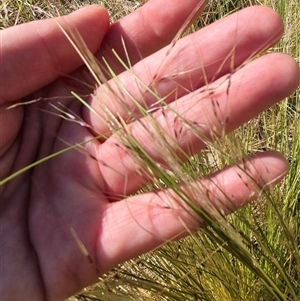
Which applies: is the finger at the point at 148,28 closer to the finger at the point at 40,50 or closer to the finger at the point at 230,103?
the finger at the point at 40,50

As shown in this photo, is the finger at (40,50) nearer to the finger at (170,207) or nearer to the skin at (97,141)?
the skin at (97,141)

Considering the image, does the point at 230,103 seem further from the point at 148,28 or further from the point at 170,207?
the point at 148,28

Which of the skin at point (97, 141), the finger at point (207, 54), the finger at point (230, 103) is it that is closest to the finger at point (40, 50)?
the skin at point (97, 141)

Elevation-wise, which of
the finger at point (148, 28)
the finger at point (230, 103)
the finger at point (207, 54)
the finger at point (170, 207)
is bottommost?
the finger at point (170, 207)

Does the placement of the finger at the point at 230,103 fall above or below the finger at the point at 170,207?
above

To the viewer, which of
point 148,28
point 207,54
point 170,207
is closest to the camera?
point 170,207

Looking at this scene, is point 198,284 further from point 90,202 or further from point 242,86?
point 242,86

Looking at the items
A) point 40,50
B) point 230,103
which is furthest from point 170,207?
point 40,50

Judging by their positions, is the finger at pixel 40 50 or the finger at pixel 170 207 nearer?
the finger at pixel 170 207
